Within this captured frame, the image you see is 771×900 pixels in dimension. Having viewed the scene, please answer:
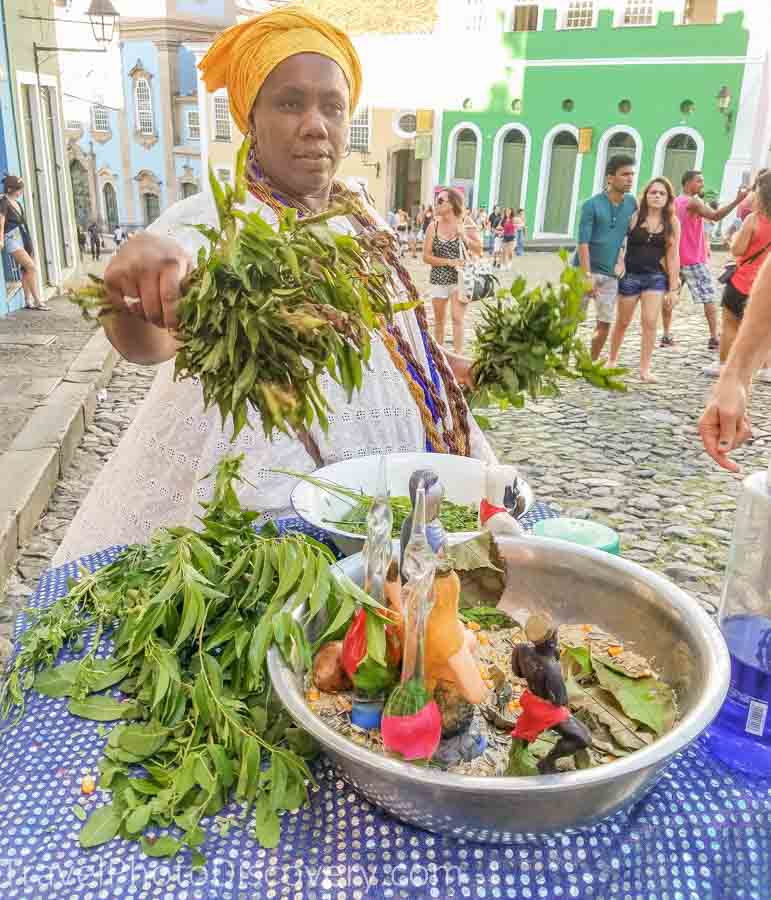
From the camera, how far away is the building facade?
10219mm

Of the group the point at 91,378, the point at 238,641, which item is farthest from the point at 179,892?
the point at 91,378

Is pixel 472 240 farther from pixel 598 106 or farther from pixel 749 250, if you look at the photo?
pixel 598 106

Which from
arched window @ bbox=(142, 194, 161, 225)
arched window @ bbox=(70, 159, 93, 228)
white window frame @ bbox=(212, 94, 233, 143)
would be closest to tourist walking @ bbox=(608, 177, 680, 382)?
white window frame @ bbox=(212, 94, 233, 143)

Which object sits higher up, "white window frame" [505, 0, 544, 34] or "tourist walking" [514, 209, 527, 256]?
"white window frame" [505, 0, 544, 34]

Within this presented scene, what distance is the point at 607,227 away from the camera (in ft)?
22.6

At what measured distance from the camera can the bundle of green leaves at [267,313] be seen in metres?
1.07

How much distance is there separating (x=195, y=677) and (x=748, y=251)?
6285 mm

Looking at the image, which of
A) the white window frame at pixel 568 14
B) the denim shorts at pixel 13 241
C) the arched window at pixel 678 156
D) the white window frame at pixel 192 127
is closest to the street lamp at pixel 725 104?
the arched window at pixel 678 156

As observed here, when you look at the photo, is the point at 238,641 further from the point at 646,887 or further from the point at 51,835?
the point at 646,887

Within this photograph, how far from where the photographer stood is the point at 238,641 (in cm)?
120

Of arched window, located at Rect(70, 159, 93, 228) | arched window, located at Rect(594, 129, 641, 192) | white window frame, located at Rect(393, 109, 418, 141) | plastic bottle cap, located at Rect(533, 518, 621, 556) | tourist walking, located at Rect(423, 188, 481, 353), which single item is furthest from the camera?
arched window, located at Rect(70, 159, 93, 228)

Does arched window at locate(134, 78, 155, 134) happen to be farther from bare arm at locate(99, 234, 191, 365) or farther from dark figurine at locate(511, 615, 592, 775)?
dark figurine at locate(511, 615, 592, 775)

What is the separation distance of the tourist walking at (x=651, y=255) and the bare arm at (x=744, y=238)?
→ 57 centimetres

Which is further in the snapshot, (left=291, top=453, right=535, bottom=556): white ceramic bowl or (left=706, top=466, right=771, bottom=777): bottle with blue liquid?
(left=291, top=453, right=535, bottom=556): white ceramic bowl
